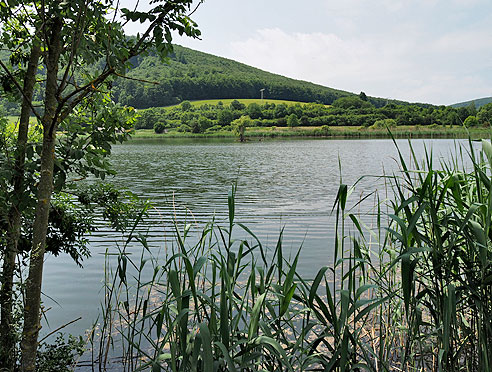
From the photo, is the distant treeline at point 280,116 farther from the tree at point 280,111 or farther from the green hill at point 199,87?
the green hill at point 199,87

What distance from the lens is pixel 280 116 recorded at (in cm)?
10331

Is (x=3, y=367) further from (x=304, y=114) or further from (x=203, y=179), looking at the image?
(x=304, y=114)

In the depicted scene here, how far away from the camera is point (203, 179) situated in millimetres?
20219

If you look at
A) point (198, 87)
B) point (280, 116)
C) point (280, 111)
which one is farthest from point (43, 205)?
point (198, 87)

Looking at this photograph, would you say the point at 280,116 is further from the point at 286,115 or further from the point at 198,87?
the point at 198,87

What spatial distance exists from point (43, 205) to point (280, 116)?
4050 inches

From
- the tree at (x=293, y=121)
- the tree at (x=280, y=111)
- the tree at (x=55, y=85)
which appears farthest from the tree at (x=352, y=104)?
the tree at (x=55, y=85)

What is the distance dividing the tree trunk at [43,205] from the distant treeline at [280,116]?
79220 millimetres

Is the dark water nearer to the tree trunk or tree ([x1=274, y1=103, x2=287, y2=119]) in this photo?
the tree trunk

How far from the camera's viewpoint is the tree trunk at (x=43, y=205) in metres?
2.28

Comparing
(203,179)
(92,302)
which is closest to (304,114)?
(203,179)

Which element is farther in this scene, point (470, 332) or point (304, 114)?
point (304, 114)

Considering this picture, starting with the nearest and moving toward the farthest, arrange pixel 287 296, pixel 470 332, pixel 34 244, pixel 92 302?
pixel 34 244 < pixel 287 296 < pixel 470 332 < pixel 92 302

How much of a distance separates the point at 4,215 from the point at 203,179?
17648 millimetres
